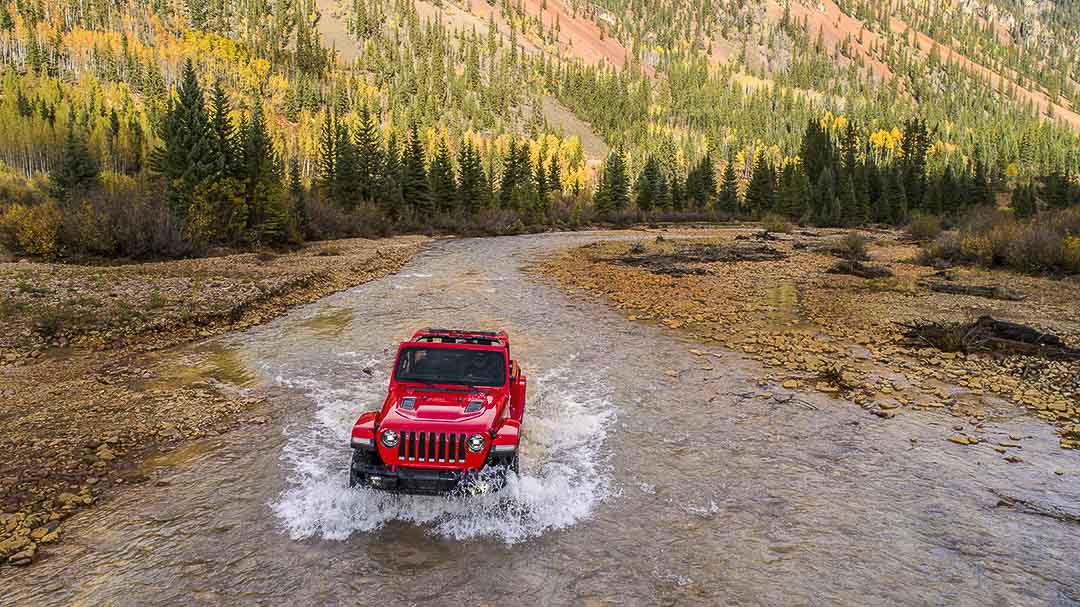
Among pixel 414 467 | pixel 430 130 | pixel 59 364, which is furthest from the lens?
pixel 430 130

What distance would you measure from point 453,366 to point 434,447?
1.79 metres

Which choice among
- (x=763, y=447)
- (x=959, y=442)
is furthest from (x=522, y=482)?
(x=959, y=442)

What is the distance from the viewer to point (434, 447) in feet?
22.6

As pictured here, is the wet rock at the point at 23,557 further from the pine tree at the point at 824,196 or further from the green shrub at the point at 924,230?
the pine tree at the point at 824,196

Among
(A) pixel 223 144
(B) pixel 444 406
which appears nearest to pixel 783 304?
(B) pixel 444 406

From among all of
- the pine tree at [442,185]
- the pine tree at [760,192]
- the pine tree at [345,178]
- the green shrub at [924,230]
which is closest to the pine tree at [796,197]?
the pine tree at [760,192]

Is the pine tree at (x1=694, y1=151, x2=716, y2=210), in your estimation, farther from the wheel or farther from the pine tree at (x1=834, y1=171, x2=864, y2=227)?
the wheel

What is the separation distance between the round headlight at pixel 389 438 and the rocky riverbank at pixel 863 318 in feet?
29.1

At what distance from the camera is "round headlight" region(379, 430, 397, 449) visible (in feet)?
22.6

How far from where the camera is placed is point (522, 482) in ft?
25.6

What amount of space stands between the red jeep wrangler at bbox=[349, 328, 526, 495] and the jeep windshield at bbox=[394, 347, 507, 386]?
0.05 feet

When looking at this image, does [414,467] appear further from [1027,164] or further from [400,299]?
[1027,164]

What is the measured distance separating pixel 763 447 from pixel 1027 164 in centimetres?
19327

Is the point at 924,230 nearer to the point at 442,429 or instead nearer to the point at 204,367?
the point at 204,367
